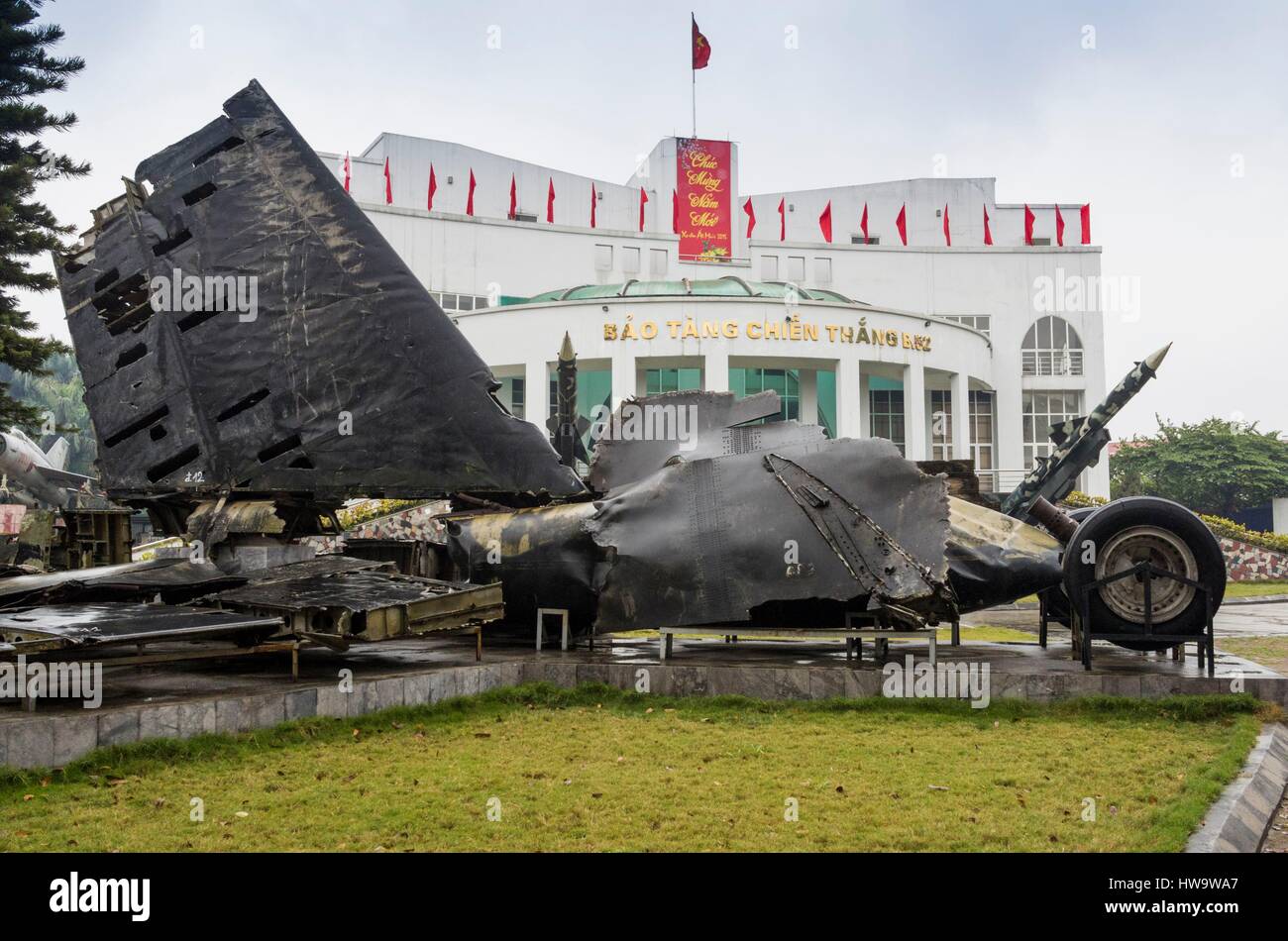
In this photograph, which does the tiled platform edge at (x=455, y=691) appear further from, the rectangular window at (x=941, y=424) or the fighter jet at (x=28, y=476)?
the rectangular window at (x=941, y=424)

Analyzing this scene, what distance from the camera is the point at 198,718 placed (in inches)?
329

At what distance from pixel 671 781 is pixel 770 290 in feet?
116

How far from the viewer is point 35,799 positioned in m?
6.89

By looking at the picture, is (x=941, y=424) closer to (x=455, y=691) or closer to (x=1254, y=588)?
(x=1254, y=588)

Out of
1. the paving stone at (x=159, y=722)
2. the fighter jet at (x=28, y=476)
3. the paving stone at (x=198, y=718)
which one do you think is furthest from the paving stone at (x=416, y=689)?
the fighter jet at (x=28, y=476)

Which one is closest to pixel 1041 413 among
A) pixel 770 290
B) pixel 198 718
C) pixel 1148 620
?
pixel 770 290

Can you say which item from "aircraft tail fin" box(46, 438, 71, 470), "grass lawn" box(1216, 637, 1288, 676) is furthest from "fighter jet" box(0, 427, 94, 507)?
"grass lawn" box(1216, 637, 1288, 676)

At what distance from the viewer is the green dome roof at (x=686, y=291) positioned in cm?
3978

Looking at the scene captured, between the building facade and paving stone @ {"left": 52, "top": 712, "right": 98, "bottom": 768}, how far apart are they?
30825mm

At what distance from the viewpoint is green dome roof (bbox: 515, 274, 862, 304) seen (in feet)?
131

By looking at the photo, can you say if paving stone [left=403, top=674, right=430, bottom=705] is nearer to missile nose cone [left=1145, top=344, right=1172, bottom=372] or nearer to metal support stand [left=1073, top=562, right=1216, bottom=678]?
metal support stand [left=1073, top=562, right=1216, bottom=678]

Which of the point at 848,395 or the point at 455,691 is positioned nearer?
the point at 455,691
